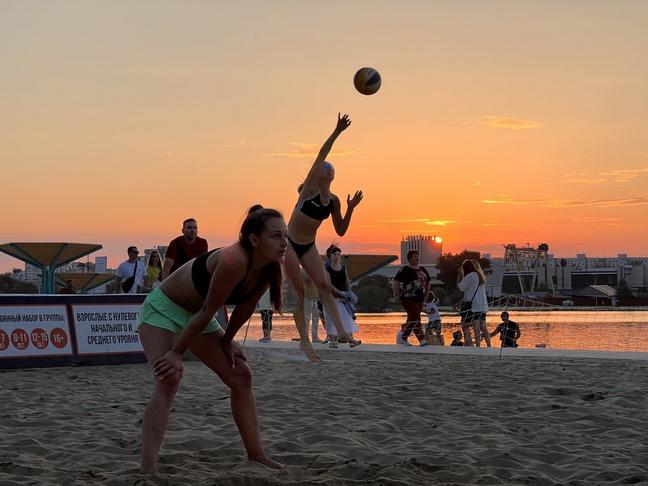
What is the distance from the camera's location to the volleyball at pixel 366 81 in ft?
29.2

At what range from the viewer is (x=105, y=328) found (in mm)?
11328

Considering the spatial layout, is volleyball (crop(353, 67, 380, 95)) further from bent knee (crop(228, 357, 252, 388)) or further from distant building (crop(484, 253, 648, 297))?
distant building (crop(484, 253, 648, 297))

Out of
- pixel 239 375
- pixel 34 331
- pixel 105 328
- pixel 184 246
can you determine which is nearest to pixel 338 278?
pixel 184 246

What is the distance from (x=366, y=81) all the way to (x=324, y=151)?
5.78 feet

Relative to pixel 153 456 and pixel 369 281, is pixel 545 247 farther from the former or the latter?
pixel 153 456

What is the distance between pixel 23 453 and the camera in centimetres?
528

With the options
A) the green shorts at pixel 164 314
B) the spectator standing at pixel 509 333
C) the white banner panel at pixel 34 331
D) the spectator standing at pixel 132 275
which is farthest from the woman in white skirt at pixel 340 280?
the green shorts at pixel 164 314

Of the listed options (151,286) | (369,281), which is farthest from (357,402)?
(369,281)

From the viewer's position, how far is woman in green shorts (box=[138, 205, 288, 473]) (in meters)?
4.13

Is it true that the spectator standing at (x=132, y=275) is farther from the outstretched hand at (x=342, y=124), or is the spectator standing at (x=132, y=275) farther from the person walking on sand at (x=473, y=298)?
Result: the outstretched hand at (x=342, y=124)

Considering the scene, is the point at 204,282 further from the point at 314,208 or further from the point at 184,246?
the point at 184,246

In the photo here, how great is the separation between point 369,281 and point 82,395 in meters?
115

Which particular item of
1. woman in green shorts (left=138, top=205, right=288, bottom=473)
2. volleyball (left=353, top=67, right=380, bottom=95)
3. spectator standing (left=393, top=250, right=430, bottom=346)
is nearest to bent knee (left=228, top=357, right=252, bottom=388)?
woman in green shorts (left=138, top=205, right=288, bottom=473)

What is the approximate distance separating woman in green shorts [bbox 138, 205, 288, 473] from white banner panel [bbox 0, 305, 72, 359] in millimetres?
6619
